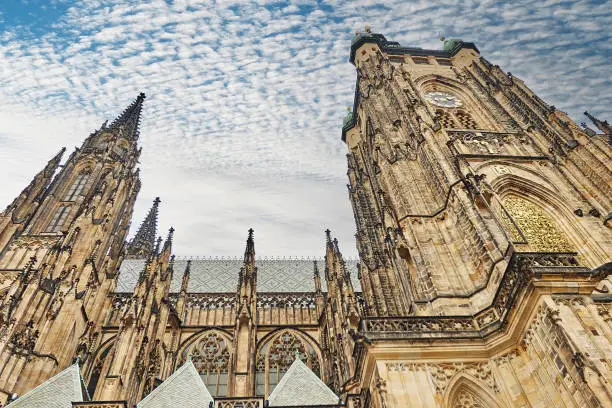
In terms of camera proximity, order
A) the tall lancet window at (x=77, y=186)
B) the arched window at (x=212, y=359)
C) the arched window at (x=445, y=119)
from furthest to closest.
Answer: the tall lancet window at (x=77, y=186) → the arched window at (x=445, y=119) → the arched window at (x=212, y=359)

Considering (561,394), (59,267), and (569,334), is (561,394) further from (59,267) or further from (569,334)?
(59,267)

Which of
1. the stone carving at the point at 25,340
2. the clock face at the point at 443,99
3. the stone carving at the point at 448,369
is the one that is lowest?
the stone carving at the point at 448,369

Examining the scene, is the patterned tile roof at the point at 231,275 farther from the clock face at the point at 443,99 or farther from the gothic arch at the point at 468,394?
the gothic arch at the point at 468,394

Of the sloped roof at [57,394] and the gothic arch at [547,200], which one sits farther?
the gothic arch at [547,200]

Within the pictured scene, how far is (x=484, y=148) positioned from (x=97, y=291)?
19.6 metres

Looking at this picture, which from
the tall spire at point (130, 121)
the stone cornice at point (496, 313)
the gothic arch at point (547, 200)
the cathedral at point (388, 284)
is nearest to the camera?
the stone cornice at point (496, 313)

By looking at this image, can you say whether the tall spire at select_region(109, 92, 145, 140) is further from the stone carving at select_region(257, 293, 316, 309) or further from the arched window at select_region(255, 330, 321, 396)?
the arched window at select_region(255, 330, 321, 396)

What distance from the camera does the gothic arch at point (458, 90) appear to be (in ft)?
64.2

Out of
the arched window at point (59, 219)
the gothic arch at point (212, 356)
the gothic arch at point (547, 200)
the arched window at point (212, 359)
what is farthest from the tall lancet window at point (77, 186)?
the gothic arch at point (547, 200)

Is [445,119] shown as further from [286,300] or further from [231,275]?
[231,275]

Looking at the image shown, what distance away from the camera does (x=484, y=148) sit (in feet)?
54.6

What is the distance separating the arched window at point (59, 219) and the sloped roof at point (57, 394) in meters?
13.4

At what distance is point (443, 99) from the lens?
852 inches

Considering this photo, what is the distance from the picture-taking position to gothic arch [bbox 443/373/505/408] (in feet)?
30.0
